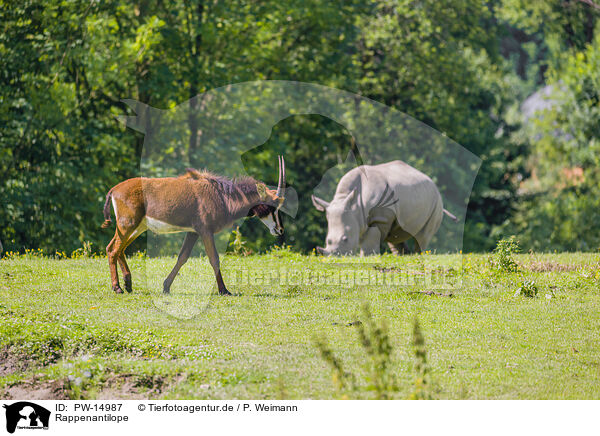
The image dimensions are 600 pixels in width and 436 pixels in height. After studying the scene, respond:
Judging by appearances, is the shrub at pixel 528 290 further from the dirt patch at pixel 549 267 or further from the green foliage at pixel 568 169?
the green foliage at pixel 568 169

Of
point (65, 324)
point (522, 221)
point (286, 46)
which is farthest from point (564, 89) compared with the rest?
point (65, 324)

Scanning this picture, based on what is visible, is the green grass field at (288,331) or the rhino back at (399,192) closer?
the green grass field at (288,331)

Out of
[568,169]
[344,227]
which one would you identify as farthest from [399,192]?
[568,169]

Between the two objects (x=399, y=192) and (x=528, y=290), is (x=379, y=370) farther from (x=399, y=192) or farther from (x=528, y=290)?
(x=399, y=192)

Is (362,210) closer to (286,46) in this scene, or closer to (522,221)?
(286,46)

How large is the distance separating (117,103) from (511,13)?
18.8 metres

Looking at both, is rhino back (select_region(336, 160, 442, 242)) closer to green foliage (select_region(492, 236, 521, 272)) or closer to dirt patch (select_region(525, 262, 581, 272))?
dirt patch (select_region(525, 262, 581, 272))

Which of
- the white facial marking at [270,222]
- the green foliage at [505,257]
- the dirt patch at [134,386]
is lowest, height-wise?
the dirt patch at [134,386]

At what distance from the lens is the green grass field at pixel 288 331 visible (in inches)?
332

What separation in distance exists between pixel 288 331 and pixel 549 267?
7033 millimetres

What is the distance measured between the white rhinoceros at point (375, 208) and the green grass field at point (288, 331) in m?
2.68

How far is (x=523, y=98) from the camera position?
60500 millimetres

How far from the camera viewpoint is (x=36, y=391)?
862 cm

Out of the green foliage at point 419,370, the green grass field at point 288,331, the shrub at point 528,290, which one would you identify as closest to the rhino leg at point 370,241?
the green grass field at point 288,331
